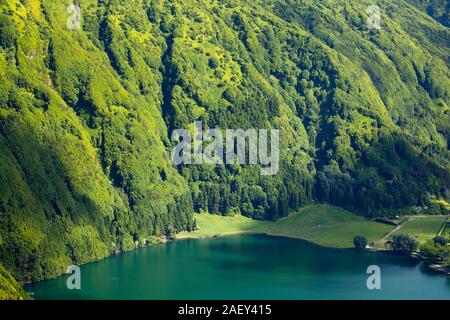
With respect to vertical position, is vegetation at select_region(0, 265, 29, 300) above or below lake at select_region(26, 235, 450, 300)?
above

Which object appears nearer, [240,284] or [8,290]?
[8,290]

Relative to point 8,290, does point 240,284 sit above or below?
below

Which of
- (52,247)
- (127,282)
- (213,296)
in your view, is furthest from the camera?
(52,247)

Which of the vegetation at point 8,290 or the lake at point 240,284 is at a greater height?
the vegetation at point 8,290

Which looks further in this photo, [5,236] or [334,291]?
[5,236]

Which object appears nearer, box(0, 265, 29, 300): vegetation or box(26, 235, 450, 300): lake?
box(0, 265, 29, 300): vegetation

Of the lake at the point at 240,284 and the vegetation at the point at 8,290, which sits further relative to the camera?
the lake at the point at 240,284
